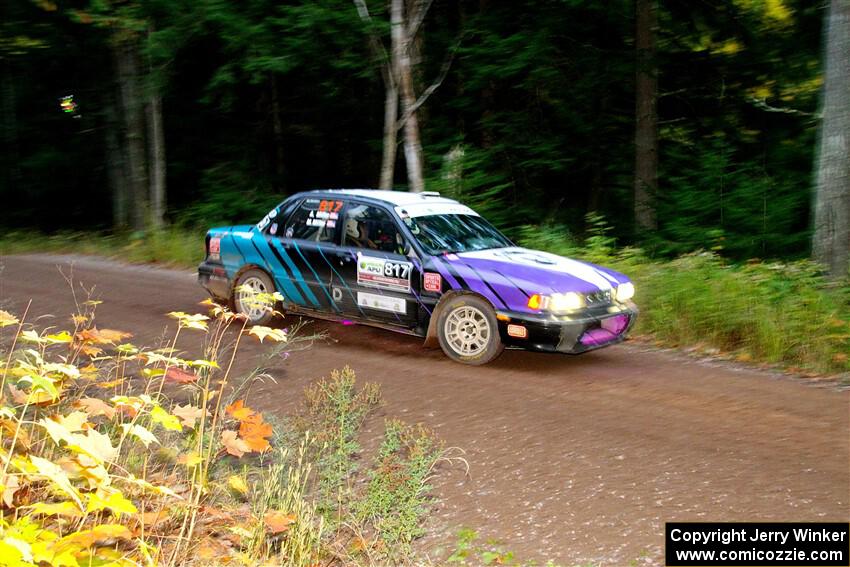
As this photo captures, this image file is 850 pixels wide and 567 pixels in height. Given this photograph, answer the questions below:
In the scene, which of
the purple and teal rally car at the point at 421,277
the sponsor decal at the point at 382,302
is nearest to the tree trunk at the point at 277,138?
the purple and teal rally car at the point at 421,277

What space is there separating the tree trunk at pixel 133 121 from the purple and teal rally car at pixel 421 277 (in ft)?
40.0

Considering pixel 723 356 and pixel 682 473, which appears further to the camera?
pixel 723 356

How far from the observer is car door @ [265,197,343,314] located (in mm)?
9633

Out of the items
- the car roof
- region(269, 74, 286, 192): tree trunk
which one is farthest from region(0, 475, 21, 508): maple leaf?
region(269, 74, 286, 192): tree trunk

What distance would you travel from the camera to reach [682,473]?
5.75 metres

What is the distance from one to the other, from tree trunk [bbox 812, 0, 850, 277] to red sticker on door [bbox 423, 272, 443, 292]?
5419mm

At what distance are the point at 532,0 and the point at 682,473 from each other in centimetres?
1628

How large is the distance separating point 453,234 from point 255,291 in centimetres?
239

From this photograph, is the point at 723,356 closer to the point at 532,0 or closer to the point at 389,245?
the point at 389,245

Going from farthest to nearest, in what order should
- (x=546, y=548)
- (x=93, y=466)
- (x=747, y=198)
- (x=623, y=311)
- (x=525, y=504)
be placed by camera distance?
(x=747, y=198) → (x=623, y=311) → (x=525, y=504) → (x=546, y=548) → (x=93, y=466)

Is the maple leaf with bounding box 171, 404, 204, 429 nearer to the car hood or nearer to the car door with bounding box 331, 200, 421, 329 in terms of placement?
the car hood

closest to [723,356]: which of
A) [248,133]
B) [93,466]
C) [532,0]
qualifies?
[93,466]

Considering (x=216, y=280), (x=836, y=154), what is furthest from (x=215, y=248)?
(x=836, y=154)

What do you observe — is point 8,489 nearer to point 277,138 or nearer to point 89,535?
point 89,535
